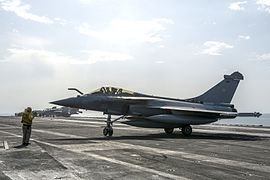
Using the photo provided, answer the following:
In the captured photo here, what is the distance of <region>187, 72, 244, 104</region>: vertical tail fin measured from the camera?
30.3 m

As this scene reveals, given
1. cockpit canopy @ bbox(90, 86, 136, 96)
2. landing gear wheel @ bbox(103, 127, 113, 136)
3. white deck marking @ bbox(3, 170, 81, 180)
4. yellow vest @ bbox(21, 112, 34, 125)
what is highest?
cockpit canopy @ bbox(90, 86, 136, 96)

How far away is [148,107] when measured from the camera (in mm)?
26625

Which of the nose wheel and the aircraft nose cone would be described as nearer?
the aircraft nose cone

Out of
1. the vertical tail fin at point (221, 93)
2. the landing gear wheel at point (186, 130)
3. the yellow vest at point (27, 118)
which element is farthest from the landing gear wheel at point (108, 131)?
the vertical tail fin at point (221, 93)

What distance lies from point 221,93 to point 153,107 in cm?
721

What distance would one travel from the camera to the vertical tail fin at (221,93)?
1193 inches

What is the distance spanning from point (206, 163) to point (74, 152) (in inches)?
217

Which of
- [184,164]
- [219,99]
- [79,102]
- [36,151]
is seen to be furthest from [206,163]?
[219,99]

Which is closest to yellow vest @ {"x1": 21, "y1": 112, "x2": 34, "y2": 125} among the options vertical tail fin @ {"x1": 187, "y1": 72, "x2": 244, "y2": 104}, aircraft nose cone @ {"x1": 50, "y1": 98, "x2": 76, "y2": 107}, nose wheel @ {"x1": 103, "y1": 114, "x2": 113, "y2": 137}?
aircraft nose cone @ {"x1": 50, "y1": 98, "x2": 76, "y2": 107}

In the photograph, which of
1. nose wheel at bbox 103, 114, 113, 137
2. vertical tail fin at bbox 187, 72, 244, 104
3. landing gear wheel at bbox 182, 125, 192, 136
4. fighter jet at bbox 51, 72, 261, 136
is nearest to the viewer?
nose wheel at bbox 103, 114, 113, 137

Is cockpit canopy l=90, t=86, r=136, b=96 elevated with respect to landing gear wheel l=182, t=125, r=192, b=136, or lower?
elevated

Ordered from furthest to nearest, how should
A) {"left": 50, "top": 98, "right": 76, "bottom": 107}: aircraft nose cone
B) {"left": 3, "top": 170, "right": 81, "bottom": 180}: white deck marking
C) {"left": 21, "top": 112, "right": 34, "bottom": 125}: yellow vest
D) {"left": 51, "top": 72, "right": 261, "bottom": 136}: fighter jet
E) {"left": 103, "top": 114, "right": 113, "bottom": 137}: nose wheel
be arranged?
{"left": 51, "top": 72, "right": 261, "bottom": 136}: fighter jet
{"left": 103, "top": 114, "right": 113, "bottom": 137}: nose wheel
{"left": 50, "top": 98, "right": 76, "bottom": 107}: aircraft nose cone
{"left": 21, "top": 112, "right": 34, "bottom": 125}: yellow vest
{"left": 3, "top": 170, "right": 81, "bottom": 180}: white deck marking

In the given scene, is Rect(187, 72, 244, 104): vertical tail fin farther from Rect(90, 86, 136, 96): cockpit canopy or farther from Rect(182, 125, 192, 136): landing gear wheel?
Rect(90, 86, 136, 96): cockpit canopy

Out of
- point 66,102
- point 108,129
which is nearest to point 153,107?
point 108,129
